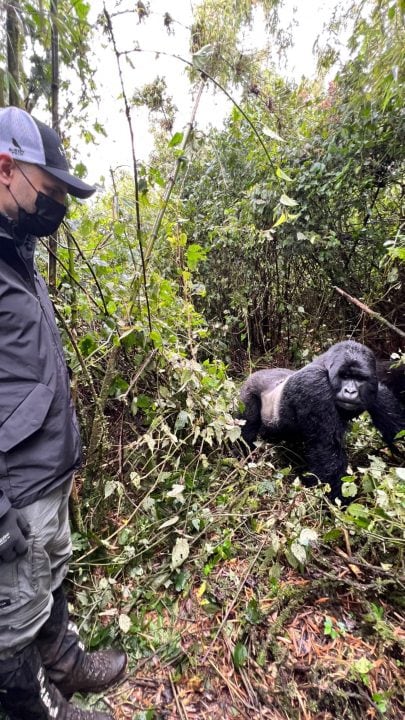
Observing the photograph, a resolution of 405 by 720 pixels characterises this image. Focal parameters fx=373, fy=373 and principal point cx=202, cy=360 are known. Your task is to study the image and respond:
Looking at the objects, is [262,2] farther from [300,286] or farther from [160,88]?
[160,88]

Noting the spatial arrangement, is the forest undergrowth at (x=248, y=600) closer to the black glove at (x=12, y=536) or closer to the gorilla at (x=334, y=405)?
the gorilla at (x=334, y=405)

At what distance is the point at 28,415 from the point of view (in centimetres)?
112

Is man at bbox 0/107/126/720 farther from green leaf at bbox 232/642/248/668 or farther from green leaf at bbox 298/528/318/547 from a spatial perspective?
green leaf at bbox 298/528/318/547

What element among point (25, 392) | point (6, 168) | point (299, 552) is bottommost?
point (299, 552)

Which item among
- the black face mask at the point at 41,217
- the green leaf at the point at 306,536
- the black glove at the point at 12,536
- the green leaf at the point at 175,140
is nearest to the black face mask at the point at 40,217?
the black face mask at the point at 41,217

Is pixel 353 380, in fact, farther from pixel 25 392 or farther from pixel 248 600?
pixel 25 392

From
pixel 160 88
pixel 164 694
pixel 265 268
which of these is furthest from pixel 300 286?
pixel 164 694

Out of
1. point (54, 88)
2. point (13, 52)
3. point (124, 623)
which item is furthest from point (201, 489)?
point (13, 52)

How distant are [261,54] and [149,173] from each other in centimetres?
281

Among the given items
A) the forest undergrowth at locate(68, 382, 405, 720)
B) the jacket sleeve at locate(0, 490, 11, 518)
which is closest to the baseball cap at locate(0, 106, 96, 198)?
the jacket sleeve at locate(0, 490, 11, 518)

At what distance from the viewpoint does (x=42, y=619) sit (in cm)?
123

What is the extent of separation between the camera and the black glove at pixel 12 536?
1.07 m

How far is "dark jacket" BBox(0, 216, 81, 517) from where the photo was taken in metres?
1.12

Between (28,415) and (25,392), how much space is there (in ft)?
0.24
